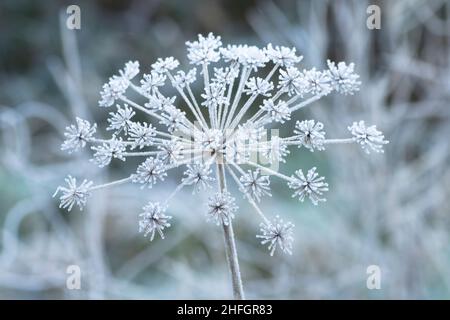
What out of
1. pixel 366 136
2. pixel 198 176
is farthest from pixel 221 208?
pixel 366 136

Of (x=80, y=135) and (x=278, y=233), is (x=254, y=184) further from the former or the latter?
(x=80, y=135)

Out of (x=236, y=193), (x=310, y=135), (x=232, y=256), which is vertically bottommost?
(x=232, y=256)

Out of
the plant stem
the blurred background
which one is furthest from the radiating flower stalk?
the blurred background

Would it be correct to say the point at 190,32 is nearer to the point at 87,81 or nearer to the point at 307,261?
the point at 87,81

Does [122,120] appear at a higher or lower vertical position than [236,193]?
lower

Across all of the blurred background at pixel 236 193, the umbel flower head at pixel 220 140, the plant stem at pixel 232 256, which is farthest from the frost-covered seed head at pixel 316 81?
the blurred background at pixel 236 193

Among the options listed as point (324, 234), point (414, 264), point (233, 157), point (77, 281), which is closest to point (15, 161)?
point (77, 281)

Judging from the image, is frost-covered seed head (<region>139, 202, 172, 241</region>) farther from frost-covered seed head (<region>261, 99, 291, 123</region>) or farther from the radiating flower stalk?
frost-covered seed head (<region>261, 99, 291, 123</region>)

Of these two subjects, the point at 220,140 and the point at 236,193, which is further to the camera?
the point at 236,193

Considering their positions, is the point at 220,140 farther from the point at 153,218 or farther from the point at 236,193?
the point at 236,193
